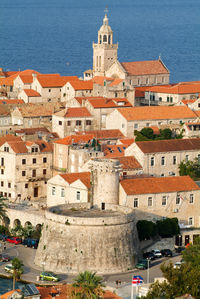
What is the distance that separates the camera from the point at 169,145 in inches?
3585

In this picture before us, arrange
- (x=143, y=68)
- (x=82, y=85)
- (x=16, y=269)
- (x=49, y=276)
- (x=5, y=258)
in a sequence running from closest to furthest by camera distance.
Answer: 1. (x=16, y=269)
2. (x=49, y=276)
3. (x=5, y=258)
4. (x=82, y=85)
5. (x=143, y=68)

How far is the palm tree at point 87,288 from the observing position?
61.4m

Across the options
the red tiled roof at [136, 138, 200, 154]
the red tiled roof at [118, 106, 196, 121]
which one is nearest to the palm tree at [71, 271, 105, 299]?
the red tiled roof at [136, 138, 200, 154]

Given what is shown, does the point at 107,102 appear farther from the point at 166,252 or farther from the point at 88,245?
the point at 88,245

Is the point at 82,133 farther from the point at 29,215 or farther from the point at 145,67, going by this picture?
the point at 145,67

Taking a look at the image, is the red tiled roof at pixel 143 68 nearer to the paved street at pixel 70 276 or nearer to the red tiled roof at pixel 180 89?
the red tiled roof at pixel 180 89

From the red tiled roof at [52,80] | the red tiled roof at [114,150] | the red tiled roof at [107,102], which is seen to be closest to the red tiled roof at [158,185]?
the red tiled roof at [114,150]

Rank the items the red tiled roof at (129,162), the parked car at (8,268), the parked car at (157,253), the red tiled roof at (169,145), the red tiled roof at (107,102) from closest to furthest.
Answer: the parked car at (8,268)
the parked car at (157,253)
the red tiled roof at (129,162)
the red tiled roof at (169,145)
the red tiled roof at (107,102)

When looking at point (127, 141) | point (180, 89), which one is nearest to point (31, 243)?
point (127, 141)

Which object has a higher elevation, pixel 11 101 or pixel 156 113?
pixel 11 101

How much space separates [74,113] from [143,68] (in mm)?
21938

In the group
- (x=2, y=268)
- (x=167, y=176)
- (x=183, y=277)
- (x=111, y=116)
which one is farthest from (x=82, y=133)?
(x=183, y=277)

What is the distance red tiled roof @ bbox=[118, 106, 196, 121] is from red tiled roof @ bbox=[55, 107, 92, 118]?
12.2 feet

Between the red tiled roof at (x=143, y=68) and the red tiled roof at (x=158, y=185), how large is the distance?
3831cm
